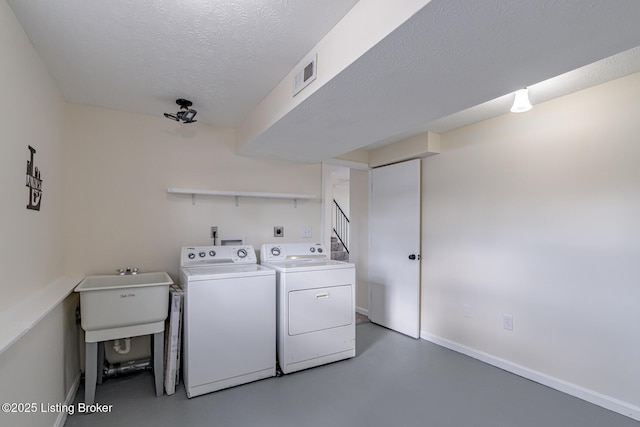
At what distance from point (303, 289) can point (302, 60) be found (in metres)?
1.77

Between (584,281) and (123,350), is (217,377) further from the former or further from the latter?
(584,281)

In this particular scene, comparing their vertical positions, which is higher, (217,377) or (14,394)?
(14,394)

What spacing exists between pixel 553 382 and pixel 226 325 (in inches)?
102

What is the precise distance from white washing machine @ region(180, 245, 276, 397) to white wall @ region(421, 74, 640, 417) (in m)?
1.92

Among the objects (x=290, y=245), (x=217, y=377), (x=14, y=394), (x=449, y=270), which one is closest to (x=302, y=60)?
(x=290, y=245)

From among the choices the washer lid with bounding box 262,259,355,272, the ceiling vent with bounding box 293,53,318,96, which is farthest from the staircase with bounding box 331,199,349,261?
the ceiling vent with bounding box 293,53,318,96

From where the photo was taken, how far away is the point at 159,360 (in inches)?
87.9

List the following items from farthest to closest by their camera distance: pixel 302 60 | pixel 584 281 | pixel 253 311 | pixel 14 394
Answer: pixel 253 311 → pixel 584 281 → pixel 302 60 → pixel 14 394

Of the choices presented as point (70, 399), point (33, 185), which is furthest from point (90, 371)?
point (33, 185)

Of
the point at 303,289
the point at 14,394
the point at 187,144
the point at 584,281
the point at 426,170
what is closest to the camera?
the point at 14,394

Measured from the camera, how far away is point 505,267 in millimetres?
2701

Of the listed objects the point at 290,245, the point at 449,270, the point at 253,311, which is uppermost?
the point at 290,245

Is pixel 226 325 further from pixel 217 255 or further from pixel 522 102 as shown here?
pixel 522 102

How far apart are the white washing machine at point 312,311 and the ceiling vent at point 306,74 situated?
4.77 feet
